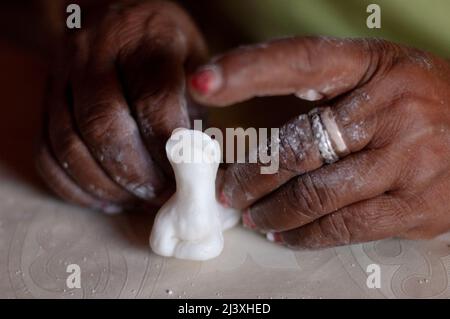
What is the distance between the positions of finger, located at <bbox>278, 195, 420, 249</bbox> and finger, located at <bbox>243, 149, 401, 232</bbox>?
11 millimetres

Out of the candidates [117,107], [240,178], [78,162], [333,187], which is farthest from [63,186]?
→ [333,187]

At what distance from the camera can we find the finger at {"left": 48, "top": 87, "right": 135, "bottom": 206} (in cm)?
81

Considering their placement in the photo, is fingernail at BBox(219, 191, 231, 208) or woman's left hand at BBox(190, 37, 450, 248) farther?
fingernail at BBox(219, 191, 231, 208)

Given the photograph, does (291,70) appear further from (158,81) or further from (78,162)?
(78,162)

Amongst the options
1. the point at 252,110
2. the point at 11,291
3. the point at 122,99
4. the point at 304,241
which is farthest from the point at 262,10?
the point at 11,291

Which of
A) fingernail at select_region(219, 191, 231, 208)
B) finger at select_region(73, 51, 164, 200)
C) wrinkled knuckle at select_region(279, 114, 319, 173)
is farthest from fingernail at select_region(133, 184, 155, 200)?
wrinkled knuckle at select_region(279, 114, 319, 173)

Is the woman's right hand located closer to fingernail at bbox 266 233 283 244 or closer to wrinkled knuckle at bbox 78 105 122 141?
wrinkled knuckle at bbox 78 105 122 141

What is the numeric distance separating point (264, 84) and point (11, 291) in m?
0.43

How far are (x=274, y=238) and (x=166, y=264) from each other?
6.4 inches

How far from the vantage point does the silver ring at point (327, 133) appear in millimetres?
670

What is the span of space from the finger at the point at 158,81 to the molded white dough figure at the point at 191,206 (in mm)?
56

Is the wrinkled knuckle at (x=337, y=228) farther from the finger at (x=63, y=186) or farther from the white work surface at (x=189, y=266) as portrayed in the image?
the finger at (x=63, y=186)

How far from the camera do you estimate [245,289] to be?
28.5 inches

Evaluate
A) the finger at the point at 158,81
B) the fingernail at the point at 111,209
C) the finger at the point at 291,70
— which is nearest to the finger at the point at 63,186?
the fingernail at the point at 111,209
